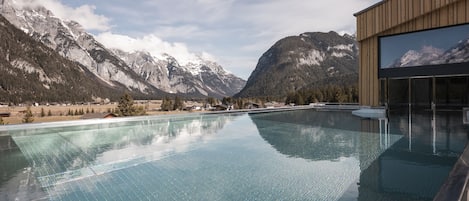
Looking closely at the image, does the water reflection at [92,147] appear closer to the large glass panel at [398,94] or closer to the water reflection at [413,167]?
the water reflection at [413,167]

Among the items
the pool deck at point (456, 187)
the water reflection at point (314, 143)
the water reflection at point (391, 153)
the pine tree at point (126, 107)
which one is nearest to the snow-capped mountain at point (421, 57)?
the water reflection at point (391, 153)

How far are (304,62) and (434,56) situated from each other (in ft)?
362

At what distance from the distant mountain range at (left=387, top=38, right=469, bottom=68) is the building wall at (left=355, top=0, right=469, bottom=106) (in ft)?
2.86

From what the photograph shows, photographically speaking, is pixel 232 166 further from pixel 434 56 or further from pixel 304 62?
pixel 304 62

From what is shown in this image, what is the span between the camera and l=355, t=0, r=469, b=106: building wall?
38.7 ft

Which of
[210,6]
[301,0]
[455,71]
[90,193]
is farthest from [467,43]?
[90,193]

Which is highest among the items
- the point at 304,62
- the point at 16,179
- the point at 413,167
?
the point at 304,62

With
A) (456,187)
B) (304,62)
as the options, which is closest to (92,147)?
(456,187)

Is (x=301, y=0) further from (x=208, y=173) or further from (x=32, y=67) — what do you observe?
(x=32, y=67)

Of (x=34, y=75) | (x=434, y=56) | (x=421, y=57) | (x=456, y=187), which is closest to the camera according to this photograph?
(x=456, y=187)

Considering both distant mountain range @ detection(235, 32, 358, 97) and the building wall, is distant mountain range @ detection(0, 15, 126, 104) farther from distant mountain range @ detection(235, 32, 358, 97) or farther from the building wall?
the building wall

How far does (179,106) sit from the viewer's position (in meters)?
69.0

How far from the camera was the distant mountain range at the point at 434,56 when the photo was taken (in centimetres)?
1185

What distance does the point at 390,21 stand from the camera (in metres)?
13.1
